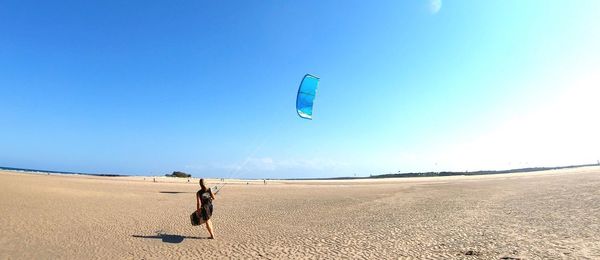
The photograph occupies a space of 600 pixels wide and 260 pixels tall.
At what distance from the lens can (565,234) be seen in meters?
11.1

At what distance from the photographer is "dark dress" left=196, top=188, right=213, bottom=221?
11.3 metres

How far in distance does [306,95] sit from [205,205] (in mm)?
7977

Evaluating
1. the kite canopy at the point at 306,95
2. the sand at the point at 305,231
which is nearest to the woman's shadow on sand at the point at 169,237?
the sand at the point at 305,231

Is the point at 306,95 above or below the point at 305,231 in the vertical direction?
above

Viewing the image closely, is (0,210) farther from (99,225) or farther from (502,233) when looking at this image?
(502,233)

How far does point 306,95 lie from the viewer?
17672 millimetres

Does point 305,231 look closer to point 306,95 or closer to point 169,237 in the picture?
point 169,237

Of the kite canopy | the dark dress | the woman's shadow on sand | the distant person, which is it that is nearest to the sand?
the woman's shadow on sand

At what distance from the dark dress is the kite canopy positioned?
22.4 feet

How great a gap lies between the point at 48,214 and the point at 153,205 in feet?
17.3

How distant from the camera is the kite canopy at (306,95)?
17.1 meters

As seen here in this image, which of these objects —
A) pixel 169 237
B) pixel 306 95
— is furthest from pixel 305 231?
pixel 306 95

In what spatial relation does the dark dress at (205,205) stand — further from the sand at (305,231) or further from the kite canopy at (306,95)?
the kite canopy at (306,95)

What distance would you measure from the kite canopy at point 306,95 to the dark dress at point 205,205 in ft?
22.4
